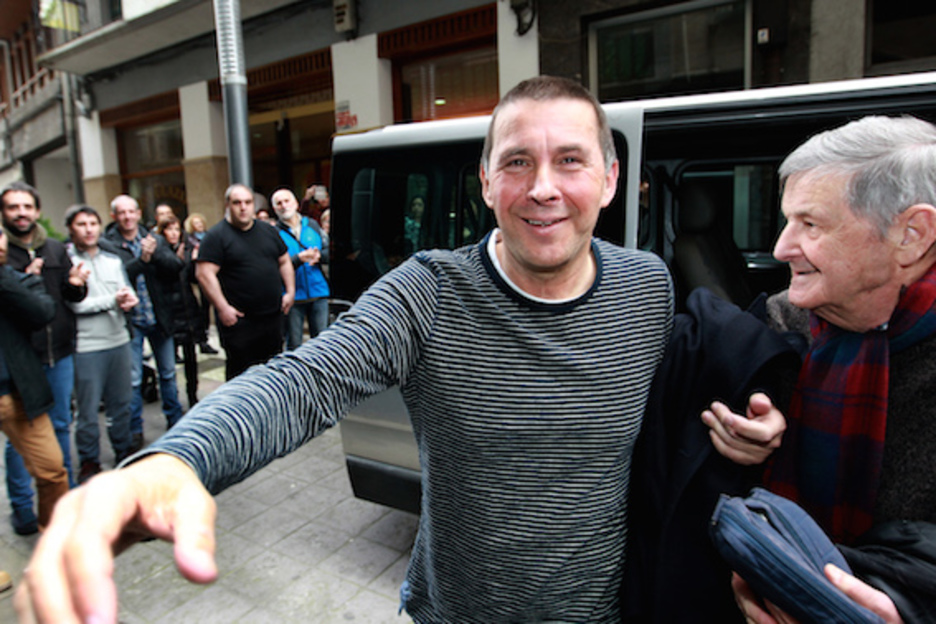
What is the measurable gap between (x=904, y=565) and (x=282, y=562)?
3053mm

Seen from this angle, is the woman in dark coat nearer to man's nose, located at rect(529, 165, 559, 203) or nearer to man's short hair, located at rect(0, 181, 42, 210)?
man's short hair, located at rect(0, 181, 42, 210)

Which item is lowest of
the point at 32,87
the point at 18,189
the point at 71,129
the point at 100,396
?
the point at 100,396

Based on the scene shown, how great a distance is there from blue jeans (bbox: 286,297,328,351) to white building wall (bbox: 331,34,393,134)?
352 cm

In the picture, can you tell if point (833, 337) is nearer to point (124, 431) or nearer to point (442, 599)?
point (442, 599)

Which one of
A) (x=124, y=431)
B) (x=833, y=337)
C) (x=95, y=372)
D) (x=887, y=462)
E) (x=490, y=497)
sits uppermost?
(x=833, y=337)

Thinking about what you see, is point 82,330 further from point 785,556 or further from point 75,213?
point 785,556

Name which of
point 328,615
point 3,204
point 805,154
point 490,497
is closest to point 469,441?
point 490,497

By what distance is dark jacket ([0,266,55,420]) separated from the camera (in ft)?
10.6

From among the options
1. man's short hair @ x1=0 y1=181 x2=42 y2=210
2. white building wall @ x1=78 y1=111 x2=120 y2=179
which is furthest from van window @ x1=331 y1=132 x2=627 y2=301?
white building wall @ x1=78 y1=111 x2=120 y2=179

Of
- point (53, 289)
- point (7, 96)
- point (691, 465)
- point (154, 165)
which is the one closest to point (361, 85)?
point (53, 289)

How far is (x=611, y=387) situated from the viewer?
128 centimetres

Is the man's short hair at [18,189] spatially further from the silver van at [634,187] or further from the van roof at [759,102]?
the van roof at [759,102]

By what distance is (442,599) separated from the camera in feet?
4.60

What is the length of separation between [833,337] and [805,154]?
0.37 m
